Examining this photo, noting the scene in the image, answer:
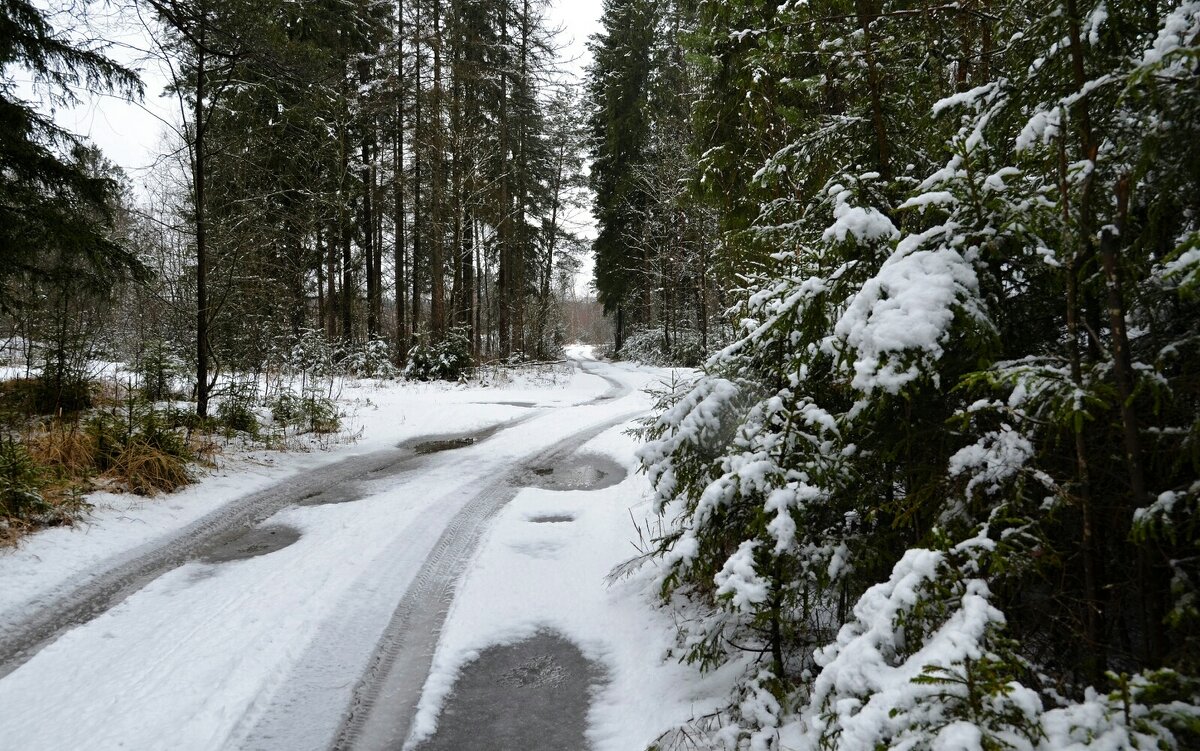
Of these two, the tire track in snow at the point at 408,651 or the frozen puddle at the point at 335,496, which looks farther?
the frozen puddle at the point at 335,496

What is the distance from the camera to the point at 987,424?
251 centimetres

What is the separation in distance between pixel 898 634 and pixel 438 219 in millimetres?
18888

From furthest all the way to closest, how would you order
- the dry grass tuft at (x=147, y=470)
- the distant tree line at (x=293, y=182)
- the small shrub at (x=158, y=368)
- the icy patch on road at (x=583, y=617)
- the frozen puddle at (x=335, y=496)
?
1. the small shrub at (x=158, y=368)
2. the distant tree line at (x=293, y=182)
3. the frozen puddle at (x=335, y=496)
4. the dry grass tuft at (x=147, y=470)
5. the icy patch on road at (x=583, y=617)

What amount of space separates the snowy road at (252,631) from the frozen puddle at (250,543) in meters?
0.02

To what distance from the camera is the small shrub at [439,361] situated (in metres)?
18.4

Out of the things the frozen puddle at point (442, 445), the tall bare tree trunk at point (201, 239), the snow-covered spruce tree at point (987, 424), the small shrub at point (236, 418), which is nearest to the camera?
the snow-covered spruce tree at point (987, 424)

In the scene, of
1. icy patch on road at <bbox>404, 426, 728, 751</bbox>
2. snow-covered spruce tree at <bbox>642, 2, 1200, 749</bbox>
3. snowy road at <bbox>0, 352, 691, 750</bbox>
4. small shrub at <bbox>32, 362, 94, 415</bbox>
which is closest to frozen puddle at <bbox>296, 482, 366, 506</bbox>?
snowy road at <bbox>0, 352, 691, 750</bbox>

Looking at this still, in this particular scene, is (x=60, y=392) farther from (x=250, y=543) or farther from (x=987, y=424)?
(x=987, y=424)

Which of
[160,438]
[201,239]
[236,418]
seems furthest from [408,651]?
[201,239]

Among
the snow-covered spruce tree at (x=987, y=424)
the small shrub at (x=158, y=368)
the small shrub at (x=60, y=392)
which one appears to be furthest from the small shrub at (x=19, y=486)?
the snow-covered spruce tree at (x=987, y=424)

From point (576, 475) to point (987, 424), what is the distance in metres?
6.08

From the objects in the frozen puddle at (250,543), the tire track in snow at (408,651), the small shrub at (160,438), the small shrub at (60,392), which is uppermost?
the small shrub at (60,392)

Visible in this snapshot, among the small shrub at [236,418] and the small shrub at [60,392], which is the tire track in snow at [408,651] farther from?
the small shrub at [60,392]

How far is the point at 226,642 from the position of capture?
140 inches
